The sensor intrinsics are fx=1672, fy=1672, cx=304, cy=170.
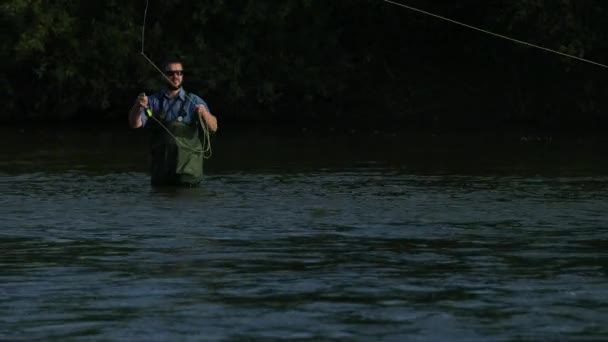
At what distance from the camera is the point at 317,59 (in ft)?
117

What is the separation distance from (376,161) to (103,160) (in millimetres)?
3894

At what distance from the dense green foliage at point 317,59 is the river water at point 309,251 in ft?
33.6

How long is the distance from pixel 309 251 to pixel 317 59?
22793mm

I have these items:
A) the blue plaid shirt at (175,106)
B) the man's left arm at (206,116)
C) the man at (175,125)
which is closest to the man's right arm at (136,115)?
the man at (175,125)

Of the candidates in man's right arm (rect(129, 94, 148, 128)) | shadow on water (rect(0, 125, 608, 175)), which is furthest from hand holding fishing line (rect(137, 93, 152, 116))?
shadow on water (rect(0, 125, 608, 175))

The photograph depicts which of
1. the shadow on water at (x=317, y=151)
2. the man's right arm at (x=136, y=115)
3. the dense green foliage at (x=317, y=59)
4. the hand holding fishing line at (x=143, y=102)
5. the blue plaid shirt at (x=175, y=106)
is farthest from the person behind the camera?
the dense green foliage at (x=317, y=59)

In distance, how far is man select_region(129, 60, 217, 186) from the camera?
18.1m

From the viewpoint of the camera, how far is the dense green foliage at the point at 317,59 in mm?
33188

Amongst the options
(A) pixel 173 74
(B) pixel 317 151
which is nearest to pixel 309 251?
(A) pixel 173 74

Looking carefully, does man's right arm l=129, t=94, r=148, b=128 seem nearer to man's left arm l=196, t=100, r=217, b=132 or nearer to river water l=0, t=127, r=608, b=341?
man's left arm l=196, t=100, r=217, b=132

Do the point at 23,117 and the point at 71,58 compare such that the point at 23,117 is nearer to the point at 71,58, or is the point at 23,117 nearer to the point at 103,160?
the point at 71,58

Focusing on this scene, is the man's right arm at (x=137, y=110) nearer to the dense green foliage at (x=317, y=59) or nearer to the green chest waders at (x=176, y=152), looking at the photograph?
the green chest waders at (x=176, y=152)

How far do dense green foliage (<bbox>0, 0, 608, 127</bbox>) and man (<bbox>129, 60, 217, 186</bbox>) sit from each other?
14594 mm

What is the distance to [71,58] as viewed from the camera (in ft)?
111
